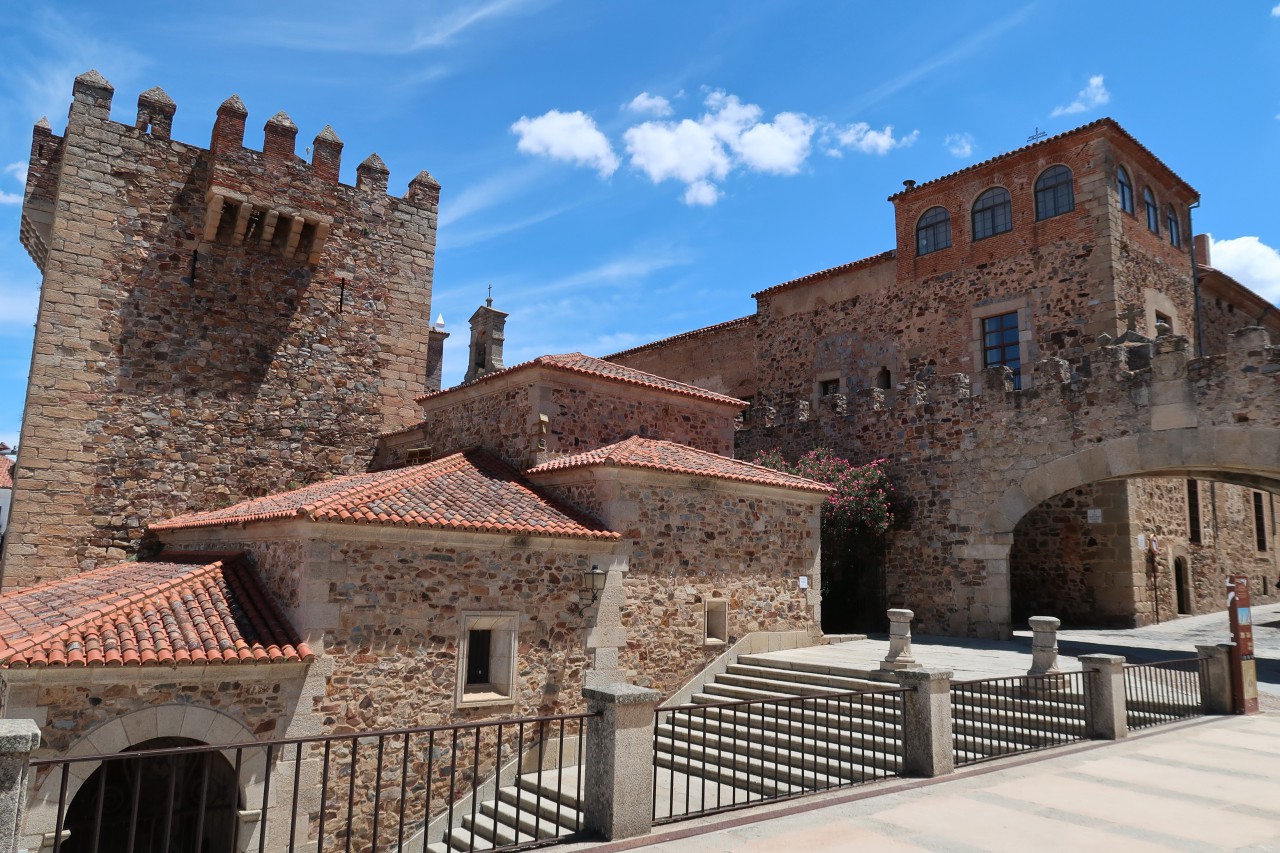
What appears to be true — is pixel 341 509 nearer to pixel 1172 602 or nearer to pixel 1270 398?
pixel 1270 398

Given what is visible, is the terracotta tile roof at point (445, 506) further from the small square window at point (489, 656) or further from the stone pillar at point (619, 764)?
the stone pillar at point (619, 764)

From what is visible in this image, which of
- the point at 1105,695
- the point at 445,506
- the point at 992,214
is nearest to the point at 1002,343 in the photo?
the point at 992,214

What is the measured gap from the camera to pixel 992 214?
20469mm

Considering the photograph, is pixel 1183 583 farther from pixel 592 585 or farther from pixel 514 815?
pixel 514 815

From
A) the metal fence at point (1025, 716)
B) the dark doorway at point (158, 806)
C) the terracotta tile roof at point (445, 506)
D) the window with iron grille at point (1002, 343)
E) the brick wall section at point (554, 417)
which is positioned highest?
the window with iron grille at point (1002, 343)

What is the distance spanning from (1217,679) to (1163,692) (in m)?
0.69

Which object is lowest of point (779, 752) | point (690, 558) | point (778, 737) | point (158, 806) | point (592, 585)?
point (158, 806)

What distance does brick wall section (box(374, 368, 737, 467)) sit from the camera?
13.8 meters

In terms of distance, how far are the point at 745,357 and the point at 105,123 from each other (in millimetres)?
17392

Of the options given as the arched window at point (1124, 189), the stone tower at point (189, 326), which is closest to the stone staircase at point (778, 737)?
the stone tower at point (189, 326)

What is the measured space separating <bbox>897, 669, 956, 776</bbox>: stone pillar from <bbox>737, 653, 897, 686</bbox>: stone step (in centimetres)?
251

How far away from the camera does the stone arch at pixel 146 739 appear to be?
26.3 feet

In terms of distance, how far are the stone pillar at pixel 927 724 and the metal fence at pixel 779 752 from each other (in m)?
0.18

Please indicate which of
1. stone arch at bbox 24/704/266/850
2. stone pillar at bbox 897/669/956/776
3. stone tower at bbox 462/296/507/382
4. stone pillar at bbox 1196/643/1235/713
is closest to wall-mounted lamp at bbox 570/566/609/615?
stone arch at bbox 24/704/266/850
